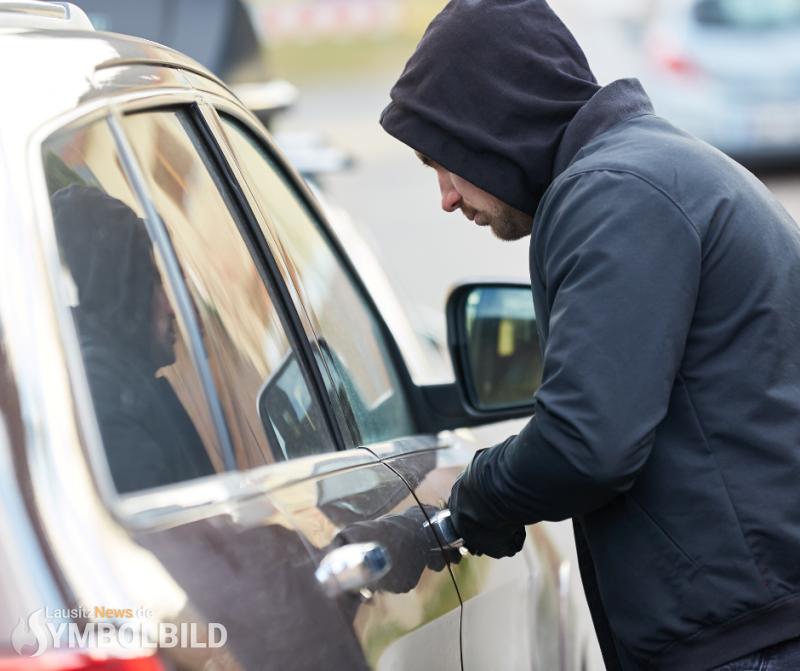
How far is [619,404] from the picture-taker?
1996 millimetres

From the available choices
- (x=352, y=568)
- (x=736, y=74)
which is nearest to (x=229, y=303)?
(x=352, y=568)

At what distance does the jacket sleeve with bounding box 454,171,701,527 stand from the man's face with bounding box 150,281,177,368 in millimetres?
531

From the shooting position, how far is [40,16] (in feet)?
7.04

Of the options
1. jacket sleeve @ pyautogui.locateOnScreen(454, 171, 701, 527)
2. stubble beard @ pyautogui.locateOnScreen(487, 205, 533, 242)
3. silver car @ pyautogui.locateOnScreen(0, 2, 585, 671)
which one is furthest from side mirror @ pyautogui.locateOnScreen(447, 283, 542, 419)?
jacket sleeve @ pyautogui.locateOnScreen(454, 171, 701, 527)

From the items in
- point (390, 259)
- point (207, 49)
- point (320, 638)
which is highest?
point (320, 638)

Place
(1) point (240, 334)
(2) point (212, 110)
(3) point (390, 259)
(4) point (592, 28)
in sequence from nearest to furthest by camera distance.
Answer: (1) point (240, 334), (2) point (212, 110), (3) point (390, 259), (4) point (592, 28)

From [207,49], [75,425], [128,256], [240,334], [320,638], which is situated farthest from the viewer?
[207,49]

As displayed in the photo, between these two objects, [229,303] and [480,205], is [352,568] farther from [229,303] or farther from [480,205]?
[480,205]

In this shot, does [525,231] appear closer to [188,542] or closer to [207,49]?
[188,542]

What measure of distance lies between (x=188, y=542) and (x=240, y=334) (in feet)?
1.82

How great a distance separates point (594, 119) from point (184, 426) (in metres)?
0.87

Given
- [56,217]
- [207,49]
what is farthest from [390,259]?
[56,217]

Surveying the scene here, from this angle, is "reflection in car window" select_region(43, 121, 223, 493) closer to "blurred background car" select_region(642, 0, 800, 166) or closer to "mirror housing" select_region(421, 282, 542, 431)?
"mirror housing" select_region(421, 282, 542, 431)

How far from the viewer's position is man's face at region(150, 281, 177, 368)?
1.89 meters
